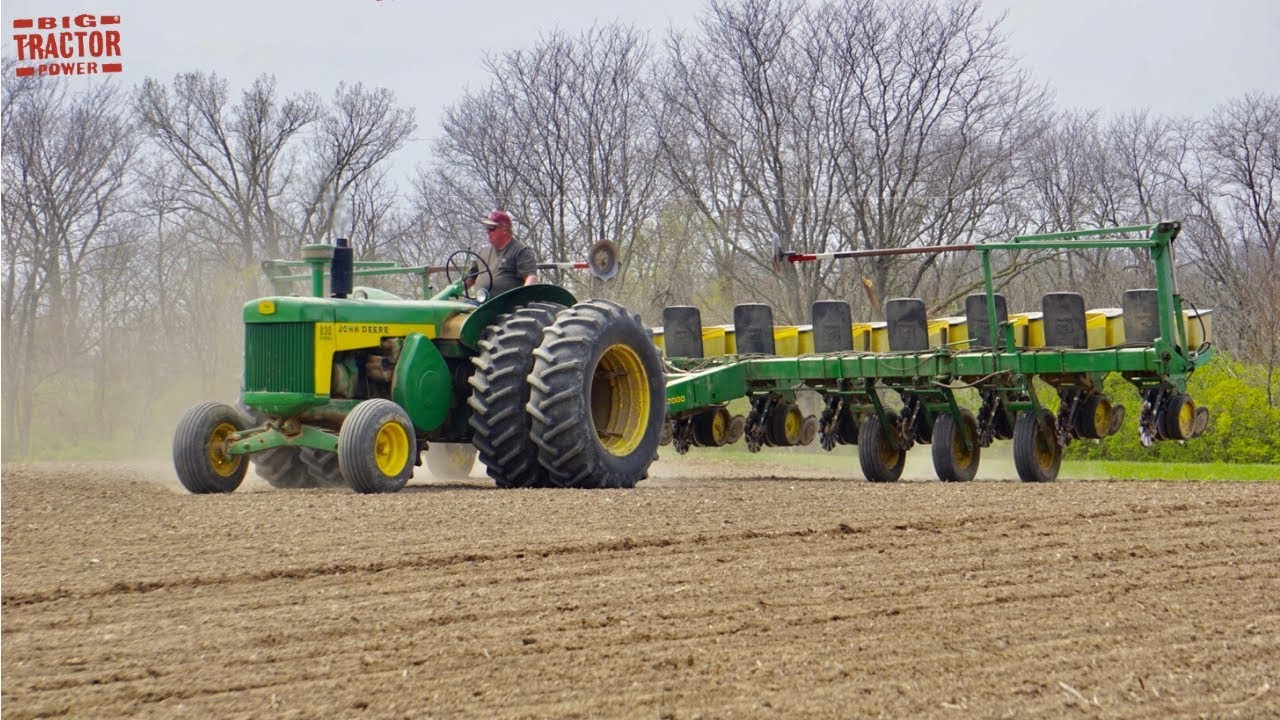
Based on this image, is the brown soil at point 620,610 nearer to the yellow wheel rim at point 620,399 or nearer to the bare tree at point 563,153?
the yellow wheel rim at point 620,399

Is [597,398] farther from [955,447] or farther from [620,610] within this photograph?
[620,610]

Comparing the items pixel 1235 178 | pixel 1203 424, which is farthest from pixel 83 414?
pixel 1235 178

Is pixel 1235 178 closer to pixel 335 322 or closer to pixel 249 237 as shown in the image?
pixel 249 237

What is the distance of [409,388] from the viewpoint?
9.77 metres

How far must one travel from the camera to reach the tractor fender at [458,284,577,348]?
10.1m

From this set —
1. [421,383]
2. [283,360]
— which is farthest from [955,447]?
[283,360]

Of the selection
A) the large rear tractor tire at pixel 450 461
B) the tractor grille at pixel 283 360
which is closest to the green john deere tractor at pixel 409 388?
the tractor grille at pixel 283 360

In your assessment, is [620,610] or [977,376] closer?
[620,610]

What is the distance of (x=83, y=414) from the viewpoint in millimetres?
28891

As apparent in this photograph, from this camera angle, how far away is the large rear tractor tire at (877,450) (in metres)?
14.0

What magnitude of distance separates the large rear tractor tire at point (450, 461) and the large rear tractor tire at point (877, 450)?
374 centimetres

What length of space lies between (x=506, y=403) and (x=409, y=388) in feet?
2.21

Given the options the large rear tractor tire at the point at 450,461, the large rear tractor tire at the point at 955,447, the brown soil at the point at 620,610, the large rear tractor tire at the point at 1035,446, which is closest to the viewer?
the brown soil at the point at 620,610

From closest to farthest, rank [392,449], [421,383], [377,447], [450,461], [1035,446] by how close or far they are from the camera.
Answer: [377,447] < [392,449] < [421,383] < [1035,446] < [450,461]
